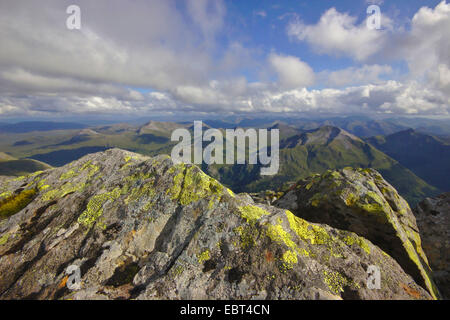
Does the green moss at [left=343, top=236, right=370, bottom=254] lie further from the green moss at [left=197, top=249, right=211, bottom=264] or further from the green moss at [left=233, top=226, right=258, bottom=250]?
the green moss at [left=197, top=249, right=211, bottom=264]

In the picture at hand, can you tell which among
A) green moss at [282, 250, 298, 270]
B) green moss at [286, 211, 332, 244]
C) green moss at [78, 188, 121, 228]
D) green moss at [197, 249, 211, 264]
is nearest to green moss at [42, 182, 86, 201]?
green moss at [78, 188, 121, 228]

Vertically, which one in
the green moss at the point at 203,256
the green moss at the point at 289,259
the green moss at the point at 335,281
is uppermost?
the green moss at the point at 289,259

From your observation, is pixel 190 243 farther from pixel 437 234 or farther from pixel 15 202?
pixel 437 234

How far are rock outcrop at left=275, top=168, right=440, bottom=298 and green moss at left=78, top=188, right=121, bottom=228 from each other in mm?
13708

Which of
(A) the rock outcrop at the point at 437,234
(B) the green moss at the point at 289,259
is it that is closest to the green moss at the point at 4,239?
(B) the green moss at the point at 289,259

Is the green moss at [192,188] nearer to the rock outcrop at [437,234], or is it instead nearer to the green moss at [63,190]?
the green moss at [63,190]

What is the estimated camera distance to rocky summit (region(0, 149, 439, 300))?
25.9ft

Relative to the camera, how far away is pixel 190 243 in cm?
937

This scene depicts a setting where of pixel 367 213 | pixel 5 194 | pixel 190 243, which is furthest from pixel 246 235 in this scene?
pixel 5 194

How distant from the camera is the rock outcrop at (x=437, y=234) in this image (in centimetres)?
1237

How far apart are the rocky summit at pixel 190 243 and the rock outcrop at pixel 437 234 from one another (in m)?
1.38

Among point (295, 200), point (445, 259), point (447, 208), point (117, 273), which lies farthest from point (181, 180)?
point (447, 208)

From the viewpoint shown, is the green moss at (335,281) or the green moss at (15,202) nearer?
the green moss at (335,281)
